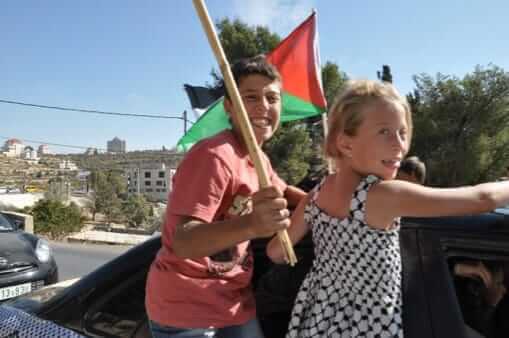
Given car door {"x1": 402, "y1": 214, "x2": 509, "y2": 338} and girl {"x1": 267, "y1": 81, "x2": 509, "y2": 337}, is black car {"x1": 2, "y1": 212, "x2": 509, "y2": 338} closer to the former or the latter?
car door {"x1": 402, "y1": 214, "x2": 509, "y2": 338}

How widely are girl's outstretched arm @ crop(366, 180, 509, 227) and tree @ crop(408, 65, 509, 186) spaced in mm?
21133

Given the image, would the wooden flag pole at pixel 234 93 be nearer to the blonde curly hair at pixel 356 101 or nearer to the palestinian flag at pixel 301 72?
the blonde curly hair at pixel 356 101

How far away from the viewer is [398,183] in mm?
1178

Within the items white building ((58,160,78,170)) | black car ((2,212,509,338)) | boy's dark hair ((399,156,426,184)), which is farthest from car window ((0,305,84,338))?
white building ((58,160,78,170))

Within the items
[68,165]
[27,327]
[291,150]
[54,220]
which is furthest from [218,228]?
[68,165]

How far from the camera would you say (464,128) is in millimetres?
22172

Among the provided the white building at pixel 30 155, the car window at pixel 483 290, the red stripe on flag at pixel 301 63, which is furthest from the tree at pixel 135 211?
the white building at pixel 30 155

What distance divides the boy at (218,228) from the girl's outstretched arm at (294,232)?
9cm

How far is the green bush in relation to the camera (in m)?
18.0

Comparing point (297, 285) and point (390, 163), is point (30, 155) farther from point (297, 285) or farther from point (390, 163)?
point (390, 163)

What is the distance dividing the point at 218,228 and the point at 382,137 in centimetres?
51

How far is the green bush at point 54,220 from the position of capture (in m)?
18.0

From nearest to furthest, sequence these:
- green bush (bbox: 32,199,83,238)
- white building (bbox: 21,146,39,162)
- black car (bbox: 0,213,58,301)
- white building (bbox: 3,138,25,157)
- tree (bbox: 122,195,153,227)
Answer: black car (bbox: 0,213,58,301) < green bush (bbox: 32,199,83,238) < tree (bbox: 122,195,153,227) < white building (bbox: 21,146,39,162) < white building (bbox: 3,138,25,157)

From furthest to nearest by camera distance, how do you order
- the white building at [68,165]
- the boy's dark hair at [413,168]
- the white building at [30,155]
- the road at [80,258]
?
the white building at [30,155]
the white building at [68,165]
the road at [80,258]
the boy's dark hair at [413,168]
